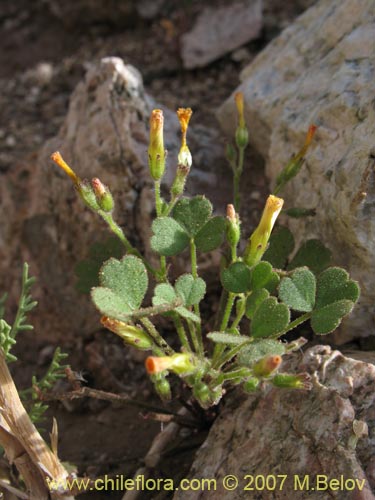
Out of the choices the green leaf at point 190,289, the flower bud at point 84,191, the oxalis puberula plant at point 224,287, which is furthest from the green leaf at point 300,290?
the flower bud at point 84,191

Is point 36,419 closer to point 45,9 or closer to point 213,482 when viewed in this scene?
point 213,482

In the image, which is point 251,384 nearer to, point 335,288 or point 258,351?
point 258,351

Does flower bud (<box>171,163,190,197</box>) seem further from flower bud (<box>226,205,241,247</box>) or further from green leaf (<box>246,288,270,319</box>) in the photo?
green leaf (<box>246,288,270,319</box>)

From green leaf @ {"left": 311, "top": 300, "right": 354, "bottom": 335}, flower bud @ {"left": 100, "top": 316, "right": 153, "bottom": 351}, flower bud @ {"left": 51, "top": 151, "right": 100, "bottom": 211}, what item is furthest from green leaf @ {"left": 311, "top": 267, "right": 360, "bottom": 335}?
flower bud @ {"left": 51, "top": 151, "right": 100, "bottom": 211}

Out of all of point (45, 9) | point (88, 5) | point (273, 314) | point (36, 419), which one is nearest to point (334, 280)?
point (273, 314)

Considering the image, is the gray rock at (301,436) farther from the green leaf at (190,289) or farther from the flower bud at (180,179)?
the flower bud at (180,179)
